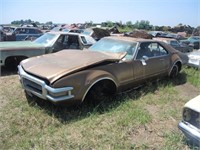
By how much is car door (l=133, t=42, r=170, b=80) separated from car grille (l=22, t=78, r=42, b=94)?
217cm

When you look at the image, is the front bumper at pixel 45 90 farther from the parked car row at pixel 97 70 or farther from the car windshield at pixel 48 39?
the car windshield at pixel 48 39

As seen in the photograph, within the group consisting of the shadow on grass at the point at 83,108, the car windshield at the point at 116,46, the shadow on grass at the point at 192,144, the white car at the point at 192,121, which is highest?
the car windshield at the point at 116,46

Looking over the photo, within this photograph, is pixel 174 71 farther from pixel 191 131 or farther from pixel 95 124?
pixel 191 131

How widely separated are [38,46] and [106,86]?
11.4 feet

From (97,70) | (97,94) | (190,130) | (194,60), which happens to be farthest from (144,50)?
(194,60)

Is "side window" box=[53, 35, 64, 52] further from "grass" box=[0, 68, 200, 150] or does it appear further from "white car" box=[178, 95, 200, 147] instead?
"white car" box=[178, 95, 200, 147]

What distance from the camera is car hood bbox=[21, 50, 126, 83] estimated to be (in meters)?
3.85

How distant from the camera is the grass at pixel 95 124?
3.25 m

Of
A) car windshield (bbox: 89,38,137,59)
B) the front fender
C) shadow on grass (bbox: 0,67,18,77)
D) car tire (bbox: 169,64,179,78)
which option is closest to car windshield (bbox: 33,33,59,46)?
shadow on grass (bbox: 0,67,18,77)

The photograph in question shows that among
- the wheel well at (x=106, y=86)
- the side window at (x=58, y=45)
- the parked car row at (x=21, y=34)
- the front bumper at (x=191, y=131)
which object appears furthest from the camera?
the parked car row at (x=21, y=34)

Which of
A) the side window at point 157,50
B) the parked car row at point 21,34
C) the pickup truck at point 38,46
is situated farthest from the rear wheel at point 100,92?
the parked car row at point 21,34

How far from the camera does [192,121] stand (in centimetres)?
302

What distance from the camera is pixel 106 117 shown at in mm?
4020

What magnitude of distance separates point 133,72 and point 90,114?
4.98ft
